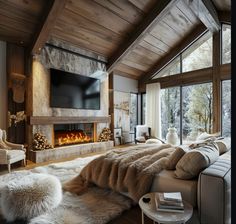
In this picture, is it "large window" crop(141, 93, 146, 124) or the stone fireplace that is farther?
"large window" crop(141, 93, 146, 124)

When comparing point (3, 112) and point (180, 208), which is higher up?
point (3, 112)

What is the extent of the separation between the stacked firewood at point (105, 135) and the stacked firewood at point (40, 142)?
1817mm

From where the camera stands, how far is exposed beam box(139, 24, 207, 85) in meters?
5.72

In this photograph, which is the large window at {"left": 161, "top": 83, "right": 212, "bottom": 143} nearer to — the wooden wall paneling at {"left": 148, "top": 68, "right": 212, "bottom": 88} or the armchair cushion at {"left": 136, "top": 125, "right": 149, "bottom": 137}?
the wooden wall paneling at {"left": 148, "top": 68, "right": 212, "bottom": 88}

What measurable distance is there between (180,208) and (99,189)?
1430mm

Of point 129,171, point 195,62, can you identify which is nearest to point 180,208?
point 129,171

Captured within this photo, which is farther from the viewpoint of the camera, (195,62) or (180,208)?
(195,62)

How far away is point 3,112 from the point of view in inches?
169

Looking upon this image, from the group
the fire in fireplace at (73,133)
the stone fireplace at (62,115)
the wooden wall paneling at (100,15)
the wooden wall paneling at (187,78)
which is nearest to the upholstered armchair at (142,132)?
the stone fireplace at (62,115)

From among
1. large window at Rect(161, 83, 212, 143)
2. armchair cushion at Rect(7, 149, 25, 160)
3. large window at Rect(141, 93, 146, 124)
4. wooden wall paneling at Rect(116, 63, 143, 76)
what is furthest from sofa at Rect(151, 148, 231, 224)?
large window at Rect(141, 93, 146, 124)

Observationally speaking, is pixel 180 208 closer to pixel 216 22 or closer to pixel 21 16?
pixel 21 16

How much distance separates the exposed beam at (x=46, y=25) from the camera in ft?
11.3

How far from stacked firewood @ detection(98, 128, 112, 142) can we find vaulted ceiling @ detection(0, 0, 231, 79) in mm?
2080

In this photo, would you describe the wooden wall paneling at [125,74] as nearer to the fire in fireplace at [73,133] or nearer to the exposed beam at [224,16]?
the fire in fireplace at [73,133]
